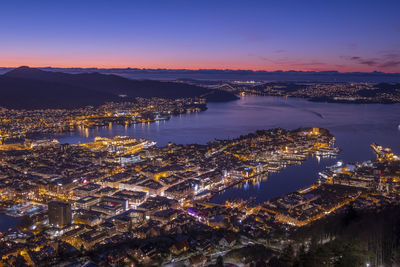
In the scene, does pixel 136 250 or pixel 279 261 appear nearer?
pixel 279 261

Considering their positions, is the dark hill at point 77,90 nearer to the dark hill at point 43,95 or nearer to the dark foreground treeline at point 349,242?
the dark hill at point 43,95

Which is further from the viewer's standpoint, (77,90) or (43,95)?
(77,90)

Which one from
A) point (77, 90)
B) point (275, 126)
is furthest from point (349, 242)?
point (77, 90)

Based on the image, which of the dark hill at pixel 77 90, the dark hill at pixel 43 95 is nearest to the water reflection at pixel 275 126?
the dark hill at pixel 43 95

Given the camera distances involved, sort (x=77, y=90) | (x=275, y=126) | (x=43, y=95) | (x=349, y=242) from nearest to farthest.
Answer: (x=349, y=242) < (x=275, y=126) < (x=43, y=95) < (x=77, y=90)

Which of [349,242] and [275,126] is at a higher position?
[349,242]

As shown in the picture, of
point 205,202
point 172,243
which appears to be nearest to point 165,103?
point 205,202

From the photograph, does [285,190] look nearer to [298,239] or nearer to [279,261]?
[298,239]

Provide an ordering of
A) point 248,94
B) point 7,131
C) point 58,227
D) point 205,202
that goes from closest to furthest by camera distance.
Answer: point 58,227, point 205,202, point 7,131, point 248,94

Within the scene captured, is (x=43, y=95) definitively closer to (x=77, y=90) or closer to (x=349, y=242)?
(x=77, y=90)
